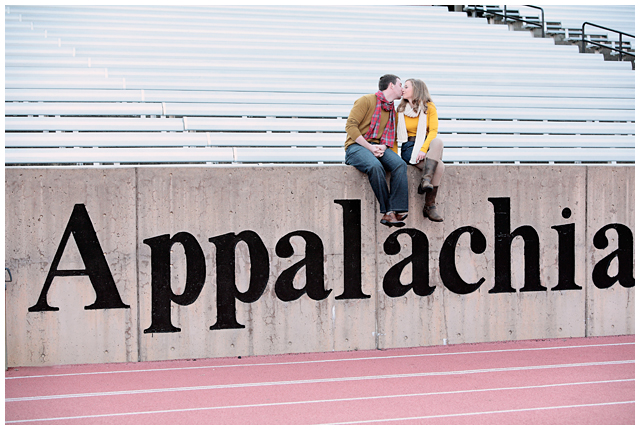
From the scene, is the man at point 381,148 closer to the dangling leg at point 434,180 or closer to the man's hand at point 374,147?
the man's hand at point 374,147

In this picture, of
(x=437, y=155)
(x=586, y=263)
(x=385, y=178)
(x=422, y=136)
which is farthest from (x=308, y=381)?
(x=586, y=263)

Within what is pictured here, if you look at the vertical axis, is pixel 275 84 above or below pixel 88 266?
above

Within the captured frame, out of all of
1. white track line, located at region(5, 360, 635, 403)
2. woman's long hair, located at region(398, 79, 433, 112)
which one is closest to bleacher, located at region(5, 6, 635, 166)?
woman's long hair, located at region(398, 79, 433, 112)

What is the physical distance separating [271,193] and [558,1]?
10.3 metres

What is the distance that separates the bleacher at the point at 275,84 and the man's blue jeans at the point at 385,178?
2.19m

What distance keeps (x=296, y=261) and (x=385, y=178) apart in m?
1.00

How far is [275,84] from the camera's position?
9.36m

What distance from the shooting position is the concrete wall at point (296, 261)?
5227 mm

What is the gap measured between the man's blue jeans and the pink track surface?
1.24 meters

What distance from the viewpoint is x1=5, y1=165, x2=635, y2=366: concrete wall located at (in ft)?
17.1

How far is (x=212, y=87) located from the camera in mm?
9164

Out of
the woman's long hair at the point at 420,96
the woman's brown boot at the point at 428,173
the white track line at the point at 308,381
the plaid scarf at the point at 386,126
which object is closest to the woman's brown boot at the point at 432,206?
the woman's brown boot at the point at 428,173

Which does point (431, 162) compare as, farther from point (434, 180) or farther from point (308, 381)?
point (308, 381)

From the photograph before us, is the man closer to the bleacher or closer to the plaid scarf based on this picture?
the plaid scarf
